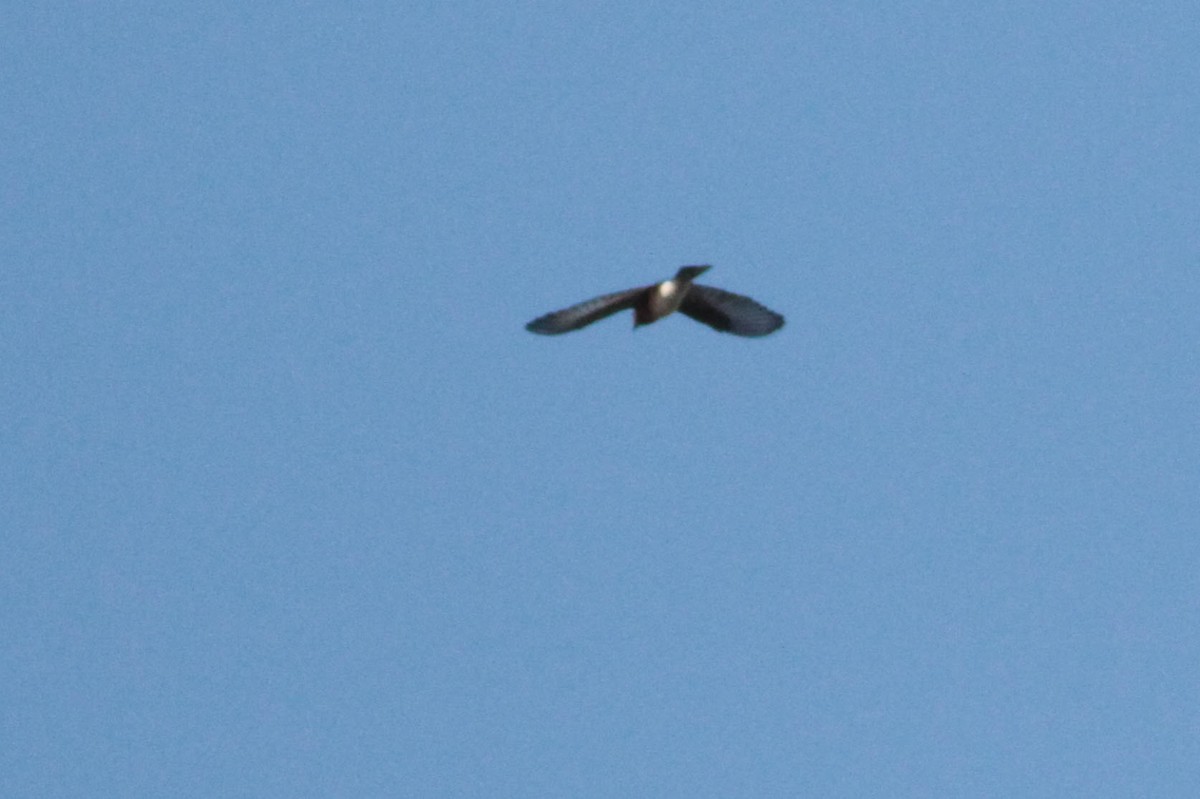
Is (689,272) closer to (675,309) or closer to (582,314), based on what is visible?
(675,309)

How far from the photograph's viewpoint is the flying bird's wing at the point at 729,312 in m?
26.2

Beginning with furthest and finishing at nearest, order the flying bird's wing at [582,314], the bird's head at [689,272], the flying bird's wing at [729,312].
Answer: the flying bird's wing at [729,312]
the flying bird's wing at [582,314]
the bird's head at [689,272]

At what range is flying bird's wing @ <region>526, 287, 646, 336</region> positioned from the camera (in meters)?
25.8

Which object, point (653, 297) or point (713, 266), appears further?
point (653, 297)

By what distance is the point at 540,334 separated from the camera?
25828 millimetres

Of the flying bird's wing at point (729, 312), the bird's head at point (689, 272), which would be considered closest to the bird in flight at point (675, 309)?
the flying bird's wing at point (729, 312)

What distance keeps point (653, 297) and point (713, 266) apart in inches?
80.2

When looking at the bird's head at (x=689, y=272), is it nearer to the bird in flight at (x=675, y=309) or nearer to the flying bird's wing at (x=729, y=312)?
the bird in flight at (x=675, y=309)

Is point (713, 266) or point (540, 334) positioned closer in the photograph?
point (713, 266)

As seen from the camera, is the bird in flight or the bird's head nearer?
the bird's head

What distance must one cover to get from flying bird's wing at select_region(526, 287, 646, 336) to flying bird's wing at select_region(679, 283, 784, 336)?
74 cm

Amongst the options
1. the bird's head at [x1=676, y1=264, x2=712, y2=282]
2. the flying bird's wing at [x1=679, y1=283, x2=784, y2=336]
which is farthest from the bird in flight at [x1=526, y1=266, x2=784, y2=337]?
the bird's head at [x1=676, y1=264, x2=712, y2=282]

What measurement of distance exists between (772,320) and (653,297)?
1476 millimetres

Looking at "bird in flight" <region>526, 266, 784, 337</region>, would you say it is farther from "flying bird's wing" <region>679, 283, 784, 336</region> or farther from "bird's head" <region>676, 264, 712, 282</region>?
"bird's head" <region>676, 264, 712, 282</region>
